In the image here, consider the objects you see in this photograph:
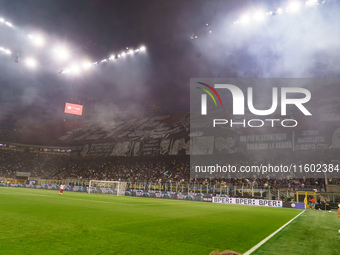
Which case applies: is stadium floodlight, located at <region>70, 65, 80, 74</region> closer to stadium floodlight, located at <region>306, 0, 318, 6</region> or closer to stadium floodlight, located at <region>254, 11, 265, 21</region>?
stadium floodlight, located at <region>254, 11, 265, 21</region>

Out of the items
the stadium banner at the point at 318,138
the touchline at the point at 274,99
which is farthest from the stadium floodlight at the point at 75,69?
the stadium banner at the point at 318,138

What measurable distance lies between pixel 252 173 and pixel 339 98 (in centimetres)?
1998

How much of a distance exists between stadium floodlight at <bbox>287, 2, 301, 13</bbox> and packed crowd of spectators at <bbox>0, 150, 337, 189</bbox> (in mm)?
22885

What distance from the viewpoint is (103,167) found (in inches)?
2345

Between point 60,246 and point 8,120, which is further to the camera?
point 8,120

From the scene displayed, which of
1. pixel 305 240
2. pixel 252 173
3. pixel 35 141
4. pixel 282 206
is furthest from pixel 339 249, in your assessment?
pixel 35 141

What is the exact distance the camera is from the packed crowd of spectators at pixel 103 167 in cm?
4775

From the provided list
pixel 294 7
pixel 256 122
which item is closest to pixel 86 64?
pixel 294 7

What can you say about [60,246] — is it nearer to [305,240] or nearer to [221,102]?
[305,240]

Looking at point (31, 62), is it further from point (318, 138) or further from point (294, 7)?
point (318, 138)

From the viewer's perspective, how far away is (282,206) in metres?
Result: 27.2

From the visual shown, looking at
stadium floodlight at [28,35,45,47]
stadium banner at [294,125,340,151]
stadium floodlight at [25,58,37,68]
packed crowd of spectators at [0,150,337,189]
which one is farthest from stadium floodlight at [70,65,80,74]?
stadium banner at [294,125,340,151]

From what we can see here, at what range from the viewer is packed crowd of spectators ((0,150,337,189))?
157 ft

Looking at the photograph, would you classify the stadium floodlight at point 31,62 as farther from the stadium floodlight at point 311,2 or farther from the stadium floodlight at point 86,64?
the stadium floodlight at point 311,2
